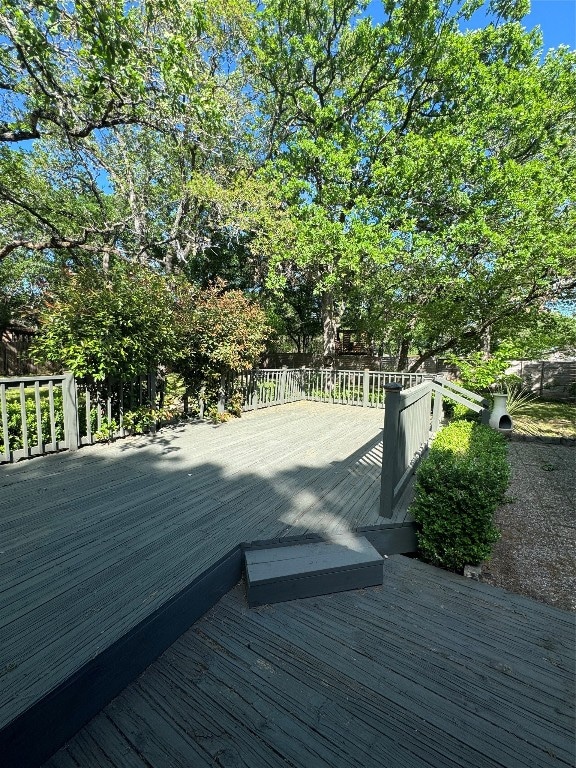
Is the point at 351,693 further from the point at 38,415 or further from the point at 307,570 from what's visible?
the point at 38,415

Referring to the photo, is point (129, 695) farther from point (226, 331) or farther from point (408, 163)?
point (408, 163)

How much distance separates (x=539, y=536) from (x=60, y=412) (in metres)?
5.52

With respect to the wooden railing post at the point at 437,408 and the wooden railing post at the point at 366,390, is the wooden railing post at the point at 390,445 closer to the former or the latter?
the wooden railing post at the point at 437,408

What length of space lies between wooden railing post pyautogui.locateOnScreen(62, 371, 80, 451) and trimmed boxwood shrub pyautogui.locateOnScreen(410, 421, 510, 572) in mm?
3863

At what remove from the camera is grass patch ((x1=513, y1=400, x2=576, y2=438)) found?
7369 millimetres

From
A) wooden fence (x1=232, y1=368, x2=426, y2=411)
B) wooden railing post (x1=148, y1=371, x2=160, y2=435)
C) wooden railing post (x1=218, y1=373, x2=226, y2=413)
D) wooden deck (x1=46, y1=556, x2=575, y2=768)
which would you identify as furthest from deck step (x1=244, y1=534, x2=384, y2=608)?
wooden fence (x1=232, y1=368, x2=426, y2=411)

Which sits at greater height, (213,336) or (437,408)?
(213,336)

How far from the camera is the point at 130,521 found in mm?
2482

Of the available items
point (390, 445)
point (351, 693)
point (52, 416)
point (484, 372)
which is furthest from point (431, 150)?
point (351, 693)

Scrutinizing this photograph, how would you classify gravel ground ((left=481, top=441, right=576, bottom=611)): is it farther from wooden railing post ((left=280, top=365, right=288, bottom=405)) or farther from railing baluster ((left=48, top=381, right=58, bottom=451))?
A: wooden railing post ((left=280, top=365, right=288, bottom=405))

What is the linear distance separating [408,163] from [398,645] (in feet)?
34.6

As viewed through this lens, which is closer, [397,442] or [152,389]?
[397,442]

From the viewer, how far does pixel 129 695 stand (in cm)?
138

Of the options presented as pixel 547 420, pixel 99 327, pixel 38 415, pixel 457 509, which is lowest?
pixel 547 420
